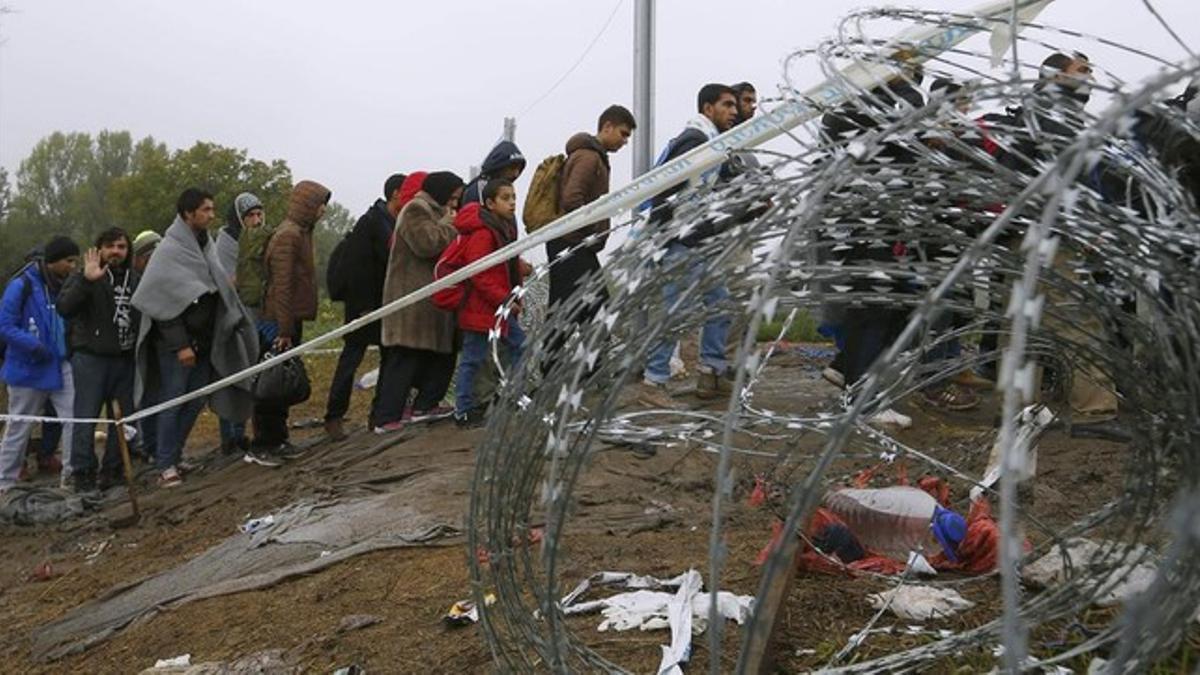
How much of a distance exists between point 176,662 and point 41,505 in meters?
3.52

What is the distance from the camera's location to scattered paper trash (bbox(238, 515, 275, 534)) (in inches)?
197

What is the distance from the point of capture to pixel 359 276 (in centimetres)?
668

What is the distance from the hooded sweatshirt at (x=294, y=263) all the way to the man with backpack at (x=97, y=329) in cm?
89

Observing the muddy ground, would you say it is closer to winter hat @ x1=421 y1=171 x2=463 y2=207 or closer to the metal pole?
winter hat @ x1=421 y1=171 x2=463 y2=207

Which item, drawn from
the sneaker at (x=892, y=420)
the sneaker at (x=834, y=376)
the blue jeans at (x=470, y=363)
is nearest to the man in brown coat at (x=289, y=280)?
the blue jeans at (x=470, y=363)

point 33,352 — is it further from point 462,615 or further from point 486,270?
point 462,615

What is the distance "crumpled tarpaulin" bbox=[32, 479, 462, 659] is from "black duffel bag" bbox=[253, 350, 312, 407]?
1.38 meters

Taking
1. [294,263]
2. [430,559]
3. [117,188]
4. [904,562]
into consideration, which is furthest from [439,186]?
[117,188]

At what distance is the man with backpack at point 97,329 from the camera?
6395 millimetres

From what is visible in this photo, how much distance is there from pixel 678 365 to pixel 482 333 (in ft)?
6.99

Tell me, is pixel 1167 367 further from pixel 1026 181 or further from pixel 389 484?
pixel 389 484

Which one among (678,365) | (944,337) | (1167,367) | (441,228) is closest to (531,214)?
(441,228)

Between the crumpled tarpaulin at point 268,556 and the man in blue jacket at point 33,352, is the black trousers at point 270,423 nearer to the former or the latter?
the man in blue jacket at point 33,352

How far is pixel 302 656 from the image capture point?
10.5 ft
